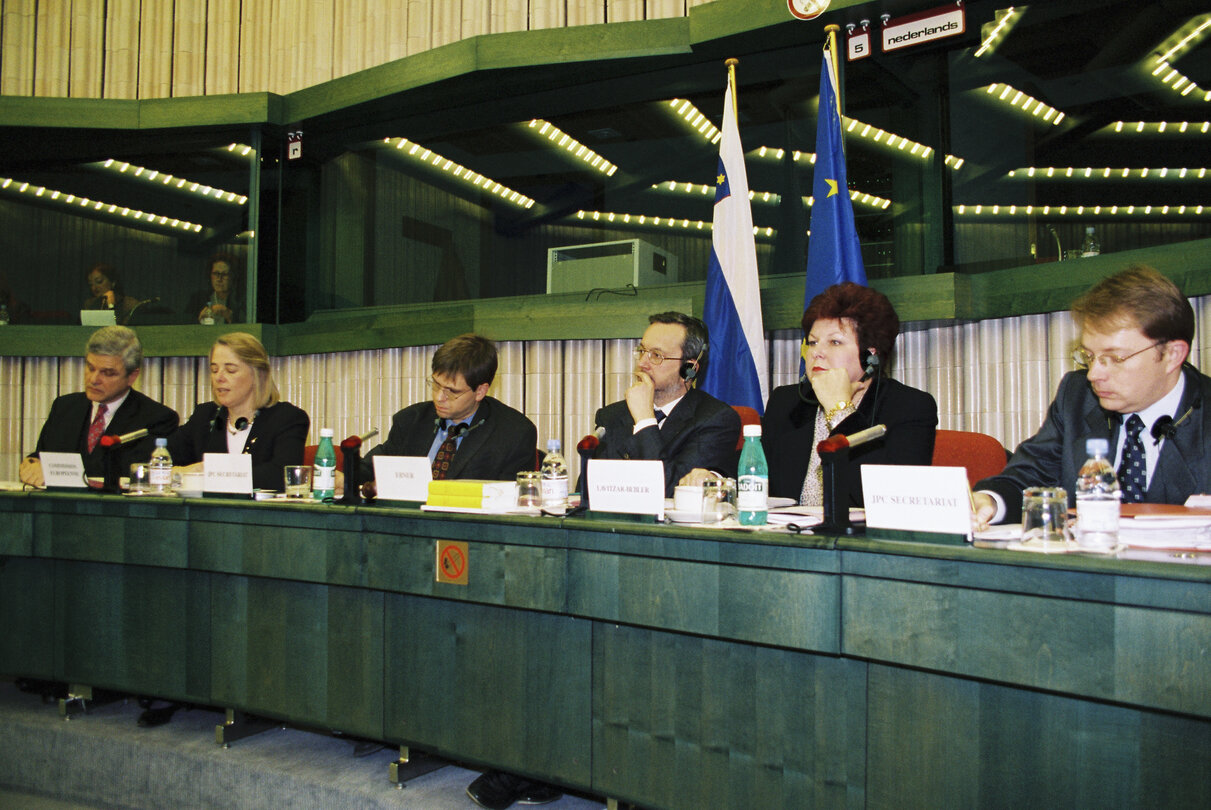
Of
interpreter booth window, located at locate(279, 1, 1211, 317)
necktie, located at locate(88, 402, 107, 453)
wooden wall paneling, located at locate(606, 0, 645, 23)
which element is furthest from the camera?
wooden wall paneling, located at locate(606, 0, 645, 23)

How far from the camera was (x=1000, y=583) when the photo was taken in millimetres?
1356

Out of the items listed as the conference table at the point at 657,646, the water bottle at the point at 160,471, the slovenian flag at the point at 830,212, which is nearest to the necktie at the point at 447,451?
the conference table at the point at 657,646

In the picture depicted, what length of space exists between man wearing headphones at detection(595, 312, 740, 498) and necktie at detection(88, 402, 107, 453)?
2025 mm

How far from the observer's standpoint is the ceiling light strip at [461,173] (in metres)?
4.64

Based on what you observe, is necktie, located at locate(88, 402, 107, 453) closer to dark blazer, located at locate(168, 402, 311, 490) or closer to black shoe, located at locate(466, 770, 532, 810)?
dark blazer, located at locate(168, 402, 311, 490)

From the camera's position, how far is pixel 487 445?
2947mm

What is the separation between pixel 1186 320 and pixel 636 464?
48.3 inches

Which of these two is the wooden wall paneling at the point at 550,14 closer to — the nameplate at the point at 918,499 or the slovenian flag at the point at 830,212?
the slovenian flag at the point at 830,212

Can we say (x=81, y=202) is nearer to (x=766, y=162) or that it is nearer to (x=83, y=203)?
(x=83, y=203)

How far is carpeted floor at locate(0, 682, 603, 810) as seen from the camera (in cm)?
218

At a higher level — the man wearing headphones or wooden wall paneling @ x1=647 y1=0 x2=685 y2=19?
wooden wall paneling @ x1=647 y1=0 x2=685 y2=19

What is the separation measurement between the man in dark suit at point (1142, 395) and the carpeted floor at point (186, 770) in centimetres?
144

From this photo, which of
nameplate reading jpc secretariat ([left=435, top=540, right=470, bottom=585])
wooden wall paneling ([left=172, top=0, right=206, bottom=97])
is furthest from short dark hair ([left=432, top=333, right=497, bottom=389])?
wooden wall paneling ([left=172, top=0, right=206, bottom=97])

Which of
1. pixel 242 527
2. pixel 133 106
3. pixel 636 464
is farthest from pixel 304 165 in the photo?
pixel 636 464
